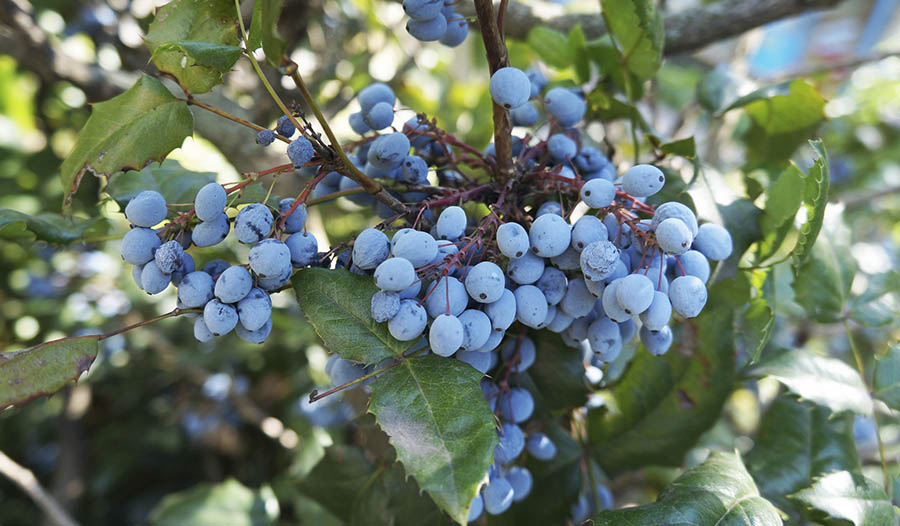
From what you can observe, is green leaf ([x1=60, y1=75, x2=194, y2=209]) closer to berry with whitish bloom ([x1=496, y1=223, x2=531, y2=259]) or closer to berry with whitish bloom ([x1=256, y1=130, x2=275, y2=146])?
berry with whitish bloom ([x1=256, y1=130, x2=275, y2=146])

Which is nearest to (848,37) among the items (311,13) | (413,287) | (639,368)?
(311,13)

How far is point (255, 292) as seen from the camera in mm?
626

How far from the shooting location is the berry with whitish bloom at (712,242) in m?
0.69

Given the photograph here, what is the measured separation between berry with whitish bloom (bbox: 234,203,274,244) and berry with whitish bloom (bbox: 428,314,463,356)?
0.21m

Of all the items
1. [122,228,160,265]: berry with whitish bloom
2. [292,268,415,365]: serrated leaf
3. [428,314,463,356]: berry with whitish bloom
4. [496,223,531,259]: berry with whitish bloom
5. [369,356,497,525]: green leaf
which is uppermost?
[496,223,531,259]: berry with whitish bloom

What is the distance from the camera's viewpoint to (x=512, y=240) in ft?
1.97

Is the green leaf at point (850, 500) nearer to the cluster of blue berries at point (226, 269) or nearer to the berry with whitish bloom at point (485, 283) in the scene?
the berry with whitish bloom at point (485, 283)

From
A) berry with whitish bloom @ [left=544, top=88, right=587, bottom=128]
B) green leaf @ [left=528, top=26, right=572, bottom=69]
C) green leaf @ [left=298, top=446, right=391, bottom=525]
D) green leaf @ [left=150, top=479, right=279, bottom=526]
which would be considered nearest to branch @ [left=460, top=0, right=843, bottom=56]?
green leaf @ [left=528, top=26, right=572, bottom=69]

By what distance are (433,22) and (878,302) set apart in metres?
0.91

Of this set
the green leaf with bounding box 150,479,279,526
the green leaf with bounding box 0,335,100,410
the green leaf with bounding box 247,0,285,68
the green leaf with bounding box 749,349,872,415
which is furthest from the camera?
the green leaf with bounding box 150,479,279,526

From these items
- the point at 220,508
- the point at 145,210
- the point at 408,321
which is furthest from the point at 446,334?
the point at 220,508

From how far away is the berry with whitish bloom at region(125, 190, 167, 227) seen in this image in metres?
0.64

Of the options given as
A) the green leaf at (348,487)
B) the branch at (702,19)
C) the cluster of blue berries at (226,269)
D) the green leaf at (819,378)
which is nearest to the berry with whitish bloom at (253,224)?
the cluster of blue berries at (226,269)

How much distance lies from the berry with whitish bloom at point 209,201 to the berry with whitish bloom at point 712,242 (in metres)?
0.53
